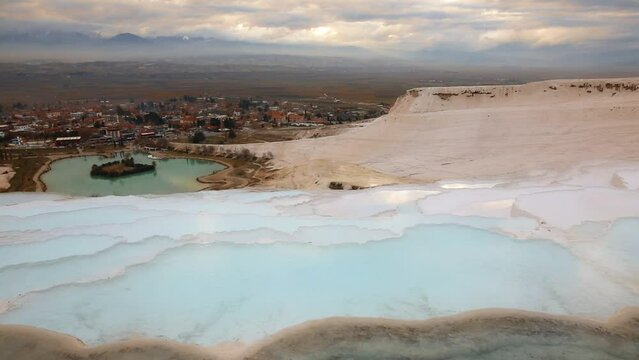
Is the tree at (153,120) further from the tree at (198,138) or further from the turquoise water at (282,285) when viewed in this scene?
the turquoise water at (282,285)

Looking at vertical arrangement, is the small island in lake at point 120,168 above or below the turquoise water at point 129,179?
above

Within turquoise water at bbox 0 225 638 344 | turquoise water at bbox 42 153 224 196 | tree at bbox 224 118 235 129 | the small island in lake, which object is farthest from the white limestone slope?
tree at bbox 224 118 235 129

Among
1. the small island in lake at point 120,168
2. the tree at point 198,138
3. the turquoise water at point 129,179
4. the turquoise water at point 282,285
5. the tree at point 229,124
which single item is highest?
the turquoise water at point 282,285

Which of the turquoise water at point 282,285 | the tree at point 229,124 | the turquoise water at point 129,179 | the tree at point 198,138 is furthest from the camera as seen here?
the tree at point 229,124

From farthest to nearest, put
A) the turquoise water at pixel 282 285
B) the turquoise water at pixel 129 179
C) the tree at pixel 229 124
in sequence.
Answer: the tree at pixel 229 124, the turquoise water at pixel 129 179, the turquoise water at pixel 282 285

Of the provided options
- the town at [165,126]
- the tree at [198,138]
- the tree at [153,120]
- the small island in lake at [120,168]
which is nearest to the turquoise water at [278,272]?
the small island in lake at [120,168]

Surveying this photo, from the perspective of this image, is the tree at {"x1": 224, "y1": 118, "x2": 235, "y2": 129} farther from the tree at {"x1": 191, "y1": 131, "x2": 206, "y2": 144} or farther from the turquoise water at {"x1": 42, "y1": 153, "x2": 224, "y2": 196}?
the turquoise water at {"x1": 42, "y1": 153, "x2": 224, "y2": 196}
